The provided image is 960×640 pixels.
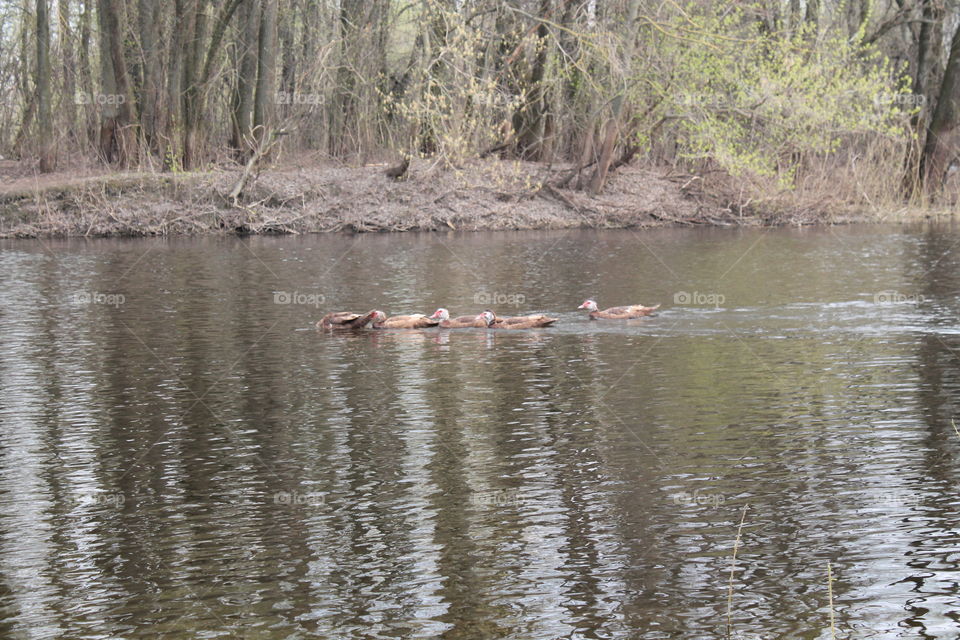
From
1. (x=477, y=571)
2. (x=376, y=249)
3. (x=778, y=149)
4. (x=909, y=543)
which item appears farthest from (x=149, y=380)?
(x=778, y=149)

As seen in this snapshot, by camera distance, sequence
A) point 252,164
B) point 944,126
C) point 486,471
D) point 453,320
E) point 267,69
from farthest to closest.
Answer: point 944,126 → point 267,69 → point 252,164 → point 453,320 → point 486,471

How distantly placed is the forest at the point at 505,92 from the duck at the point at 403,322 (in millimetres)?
15042

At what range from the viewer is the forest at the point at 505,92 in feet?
114

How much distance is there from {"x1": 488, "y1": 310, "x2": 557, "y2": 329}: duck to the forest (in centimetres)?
1527

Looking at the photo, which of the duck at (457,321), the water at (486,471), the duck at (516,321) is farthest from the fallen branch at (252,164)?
the duck at (516,321)

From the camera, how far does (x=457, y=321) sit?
1778 cm

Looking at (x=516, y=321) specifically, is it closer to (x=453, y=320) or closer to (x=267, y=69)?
(x=453, y=320)

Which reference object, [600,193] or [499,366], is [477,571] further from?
[600,193]

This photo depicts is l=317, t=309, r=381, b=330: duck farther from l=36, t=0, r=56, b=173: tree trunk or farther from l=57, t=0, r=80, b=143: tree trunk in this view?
l=57, t=0, r=80, b=143: tree trunk

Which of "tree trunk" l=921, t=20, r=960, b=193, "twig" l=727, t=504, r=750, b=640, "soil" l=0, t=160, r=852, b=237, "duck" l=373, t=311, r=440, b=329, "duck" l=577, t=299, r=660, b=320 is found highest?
"tree trunk" l=921, t=20, r=960, b=193

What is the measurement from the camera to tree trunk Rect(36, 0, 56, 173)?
123 ft

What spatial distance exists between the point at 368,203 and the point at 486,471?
96.8 ft

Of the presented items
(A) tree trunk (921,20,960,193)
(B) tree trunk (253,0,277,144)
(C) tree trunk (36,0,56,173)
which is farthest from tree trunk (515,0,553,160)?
(C) tree trunk (36,0,56,173)

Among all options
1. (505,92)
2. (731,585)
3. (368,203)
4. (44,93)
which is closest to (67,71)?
(44,93)
